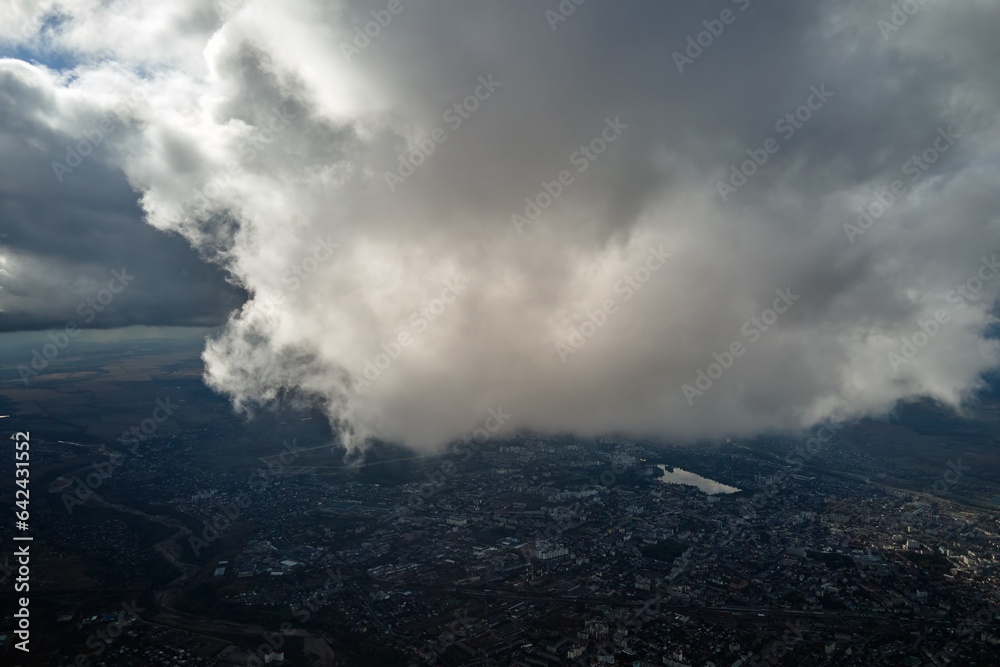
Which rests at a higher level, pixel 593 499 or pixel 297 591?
pixel 593 499

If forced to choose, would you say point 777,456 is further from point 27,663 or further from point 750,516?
point 27,663

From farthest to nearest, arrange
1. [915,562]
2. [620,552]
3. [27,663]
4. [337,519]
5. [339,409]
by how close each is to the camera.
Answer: [339,409] → [337,519] → [620,552] → [915,562] → [27,663]

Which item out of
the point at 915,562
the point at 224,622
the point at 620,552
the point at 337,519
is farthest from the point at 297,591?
the point at 915,562

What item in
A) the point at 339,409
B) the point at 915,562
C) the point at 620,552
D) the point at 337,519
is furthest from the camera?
the point at 339,409

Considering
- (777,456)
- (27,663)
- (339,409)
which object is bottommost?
(27,663)

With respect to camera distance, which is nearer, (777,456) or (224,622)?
(224,622)

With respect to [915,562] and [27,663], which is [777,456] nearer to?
[915,562]
